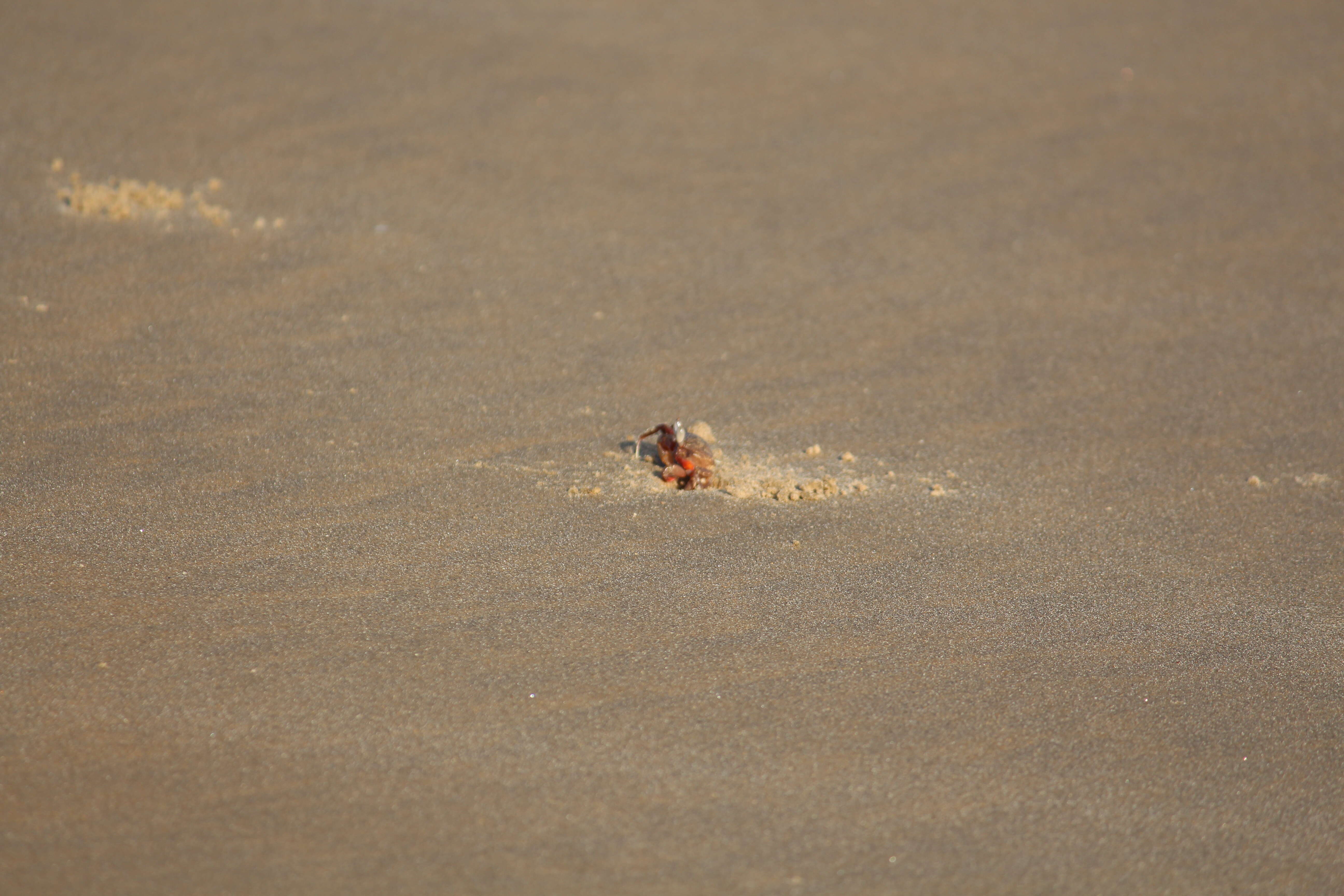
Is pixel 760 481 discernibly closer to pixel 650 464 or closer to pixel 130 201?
pixel 650 464

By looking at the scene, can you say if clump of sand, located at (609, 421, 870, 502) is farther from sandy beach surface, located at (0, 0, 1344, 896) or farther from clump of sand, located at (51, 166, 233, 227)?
clump of sand, located at (51, 166, 233, 227)

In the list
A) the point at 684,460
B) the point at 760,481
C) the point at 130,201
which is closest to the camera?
the point at 684,460

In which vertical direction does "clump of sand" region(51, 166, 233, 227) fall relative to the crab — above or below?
above

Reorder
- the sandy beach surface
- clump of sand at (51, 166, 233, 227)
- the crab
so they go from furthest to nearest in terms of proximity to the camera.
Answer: clump of sand at (51, 166, 233, 227)
the crab
the sandy beach surface

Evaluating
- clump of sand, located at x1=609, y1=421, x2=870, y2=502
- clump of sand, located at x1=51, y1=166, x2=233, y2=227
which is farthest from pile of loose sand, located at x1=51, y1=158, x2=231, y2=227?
clump of sand, located at x1=609, y1=421, x2=870, y2=502

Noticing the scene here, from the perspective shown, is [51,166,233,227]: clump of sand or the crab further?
[51,166,233,227]: clump of sand

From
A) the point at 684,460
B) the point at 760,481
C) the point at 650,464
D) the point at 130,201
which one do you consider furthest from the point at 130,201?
the point at 760,481

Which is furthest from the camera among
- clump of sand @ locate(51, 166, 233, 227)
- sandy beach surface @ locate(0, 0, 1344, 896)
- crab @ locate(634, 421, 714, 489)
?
clump of sand @ locate(51, 166, 233, 227)
